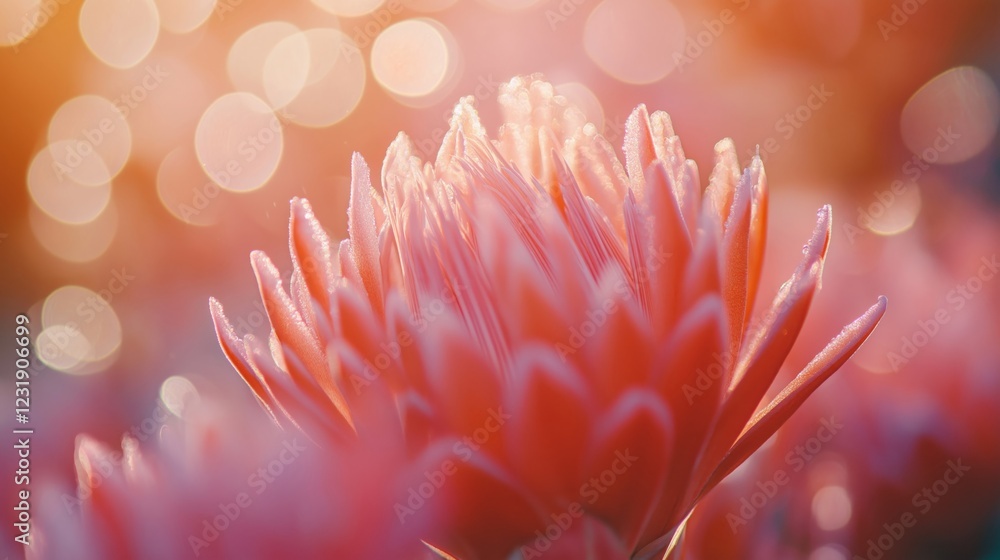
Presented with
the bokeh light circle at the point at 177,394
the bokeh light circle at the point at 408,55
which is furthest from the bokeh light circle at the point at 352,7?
the bokeh light circle at the point at 177,394

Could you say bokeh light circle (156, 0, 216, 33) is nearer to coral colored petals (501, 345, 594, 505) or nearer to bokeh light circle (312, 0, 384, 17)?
bokeh light circle (312, 0, 384, 17)

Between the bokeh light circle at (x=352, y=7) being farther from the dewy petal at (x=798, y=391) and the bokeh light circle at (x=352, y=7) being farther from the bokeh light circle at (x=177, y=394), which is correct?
the dewy petal at (x=798, y=391)

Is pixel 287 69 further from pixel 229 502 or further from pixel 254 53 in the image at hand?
pixel 229 502

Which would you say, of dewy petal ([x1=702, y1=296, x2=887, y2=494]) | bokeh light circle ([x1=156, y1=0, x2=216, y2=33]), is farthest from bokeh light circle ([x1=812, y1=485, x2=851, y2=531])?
bokeh light circle ([x1=156, y1=0, x2=216, y2=33])

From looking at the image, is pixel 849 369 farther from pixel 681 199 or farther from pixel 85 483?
pixel 85 483

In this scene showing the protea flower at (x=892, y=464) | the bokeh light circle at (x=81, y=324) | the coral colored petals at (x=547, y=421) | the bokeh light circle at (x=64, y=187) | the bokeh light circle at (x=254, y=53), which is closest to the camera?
the coral colored petals at (x=547, y=421)

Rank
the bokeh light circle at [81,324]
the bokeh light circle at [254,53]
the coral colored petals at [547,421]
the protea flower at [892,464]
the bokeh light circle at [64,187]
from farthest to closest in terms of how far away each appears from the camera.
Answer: the bokeh light circle at [254,53] < the bokeh light circle at [64,187] < the bokeh light circle at [81,324] < the protea flower at [892,464] < the coral colored petals at [547,421]
